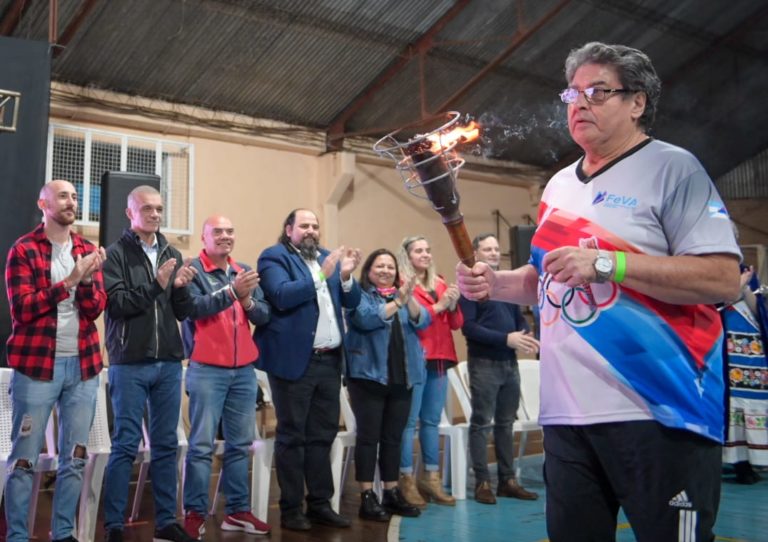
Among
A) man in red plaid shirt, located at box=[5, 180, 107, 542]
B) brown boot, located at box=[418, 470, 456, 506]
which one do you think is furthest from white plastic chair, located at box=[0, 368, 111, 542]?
brown boot, located at box=[418, 470, 456, 506]

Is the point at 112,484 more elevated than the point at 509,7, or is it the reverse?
the point at 509,7

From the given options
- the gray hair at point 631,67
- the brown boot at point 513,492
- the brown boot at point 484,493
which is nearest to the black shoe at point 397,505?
the brown boot at point 484,493

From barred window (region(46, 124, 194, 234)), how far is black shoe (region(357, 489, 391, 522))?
4.08m

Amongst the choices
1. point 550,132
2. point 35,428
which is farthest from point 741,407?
point 550,132

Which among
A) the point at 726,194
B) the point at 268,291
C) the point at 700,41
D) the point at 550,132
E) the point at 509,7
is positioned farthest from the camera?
the point at 726,194

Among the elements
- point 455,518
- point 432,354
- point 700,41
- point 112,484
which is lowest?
point 455,518

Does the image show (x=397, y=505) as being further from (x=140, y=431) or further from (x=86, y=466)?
(x=86, y=466)

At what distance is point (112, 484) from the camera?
12.1ft

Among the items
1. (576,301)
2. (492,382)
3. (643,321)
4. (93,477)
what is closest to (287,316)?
(93,477)

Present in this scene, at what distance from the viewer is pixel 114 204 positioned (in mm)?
5465

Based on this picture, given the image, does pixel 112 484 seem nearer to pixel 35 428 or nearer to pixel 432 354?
pixel 35 428

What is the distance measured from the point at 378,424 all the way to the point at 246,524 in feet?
3.02

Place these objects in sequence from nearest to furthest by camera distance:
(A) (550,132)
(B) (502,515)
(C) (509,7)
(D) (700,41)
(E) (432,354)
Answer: (B) (502,515) < (E) (432,354) < (C) (509,7) < (D) (700,41) < (A) (550,132)

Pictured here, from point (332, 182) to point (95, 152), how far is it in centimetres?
268
